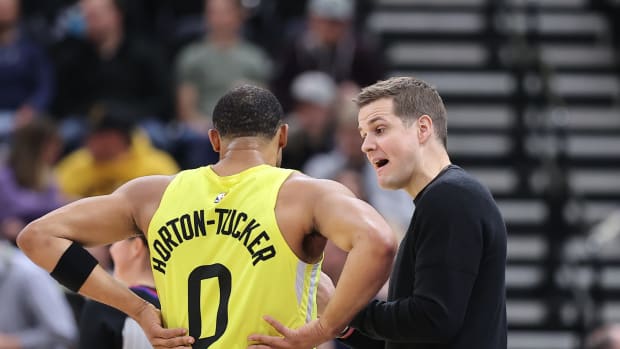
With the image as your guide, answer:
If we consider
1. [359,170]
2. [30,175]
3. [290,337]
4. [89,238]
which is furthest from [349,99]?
[290,337]

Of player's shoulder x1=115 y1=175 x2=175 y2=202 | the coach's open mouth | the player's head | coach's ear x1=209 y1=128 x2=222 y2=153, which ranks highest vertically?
the player's head

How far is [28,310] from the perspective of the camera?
7680mm

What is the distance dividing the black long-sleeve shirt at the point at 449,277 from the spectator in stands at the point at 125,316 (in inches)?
42.4

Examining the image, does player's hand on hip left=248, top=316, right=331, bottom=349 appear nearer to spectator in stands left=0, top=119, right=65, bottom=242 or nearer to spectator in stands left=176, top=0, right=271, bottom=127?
spectator in stands left=0, top=119, right=65, bottom=242

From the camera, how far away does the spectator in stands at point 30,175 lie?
28.8ft

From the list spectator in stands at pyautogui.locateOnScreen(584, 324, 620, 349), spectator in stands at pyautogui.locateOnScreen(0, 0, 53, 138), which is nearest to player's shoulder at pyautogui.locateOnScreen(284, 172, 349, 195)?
A: spectator in stands at pyautogui.locateOnScreen(584, 324, 620, 349)

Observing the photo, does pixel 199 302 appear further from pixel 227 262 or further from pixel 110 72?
pixel 110 72

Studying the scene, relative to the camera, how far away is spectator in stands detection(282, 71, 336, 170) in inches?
369

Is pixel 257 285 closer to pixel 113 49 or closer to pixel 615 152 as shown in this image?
pixel 113 49

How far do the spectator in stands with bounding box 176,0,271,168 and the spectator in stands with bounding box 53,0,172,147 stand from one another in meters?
0.22

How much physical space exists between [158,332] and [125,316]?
0.64 m

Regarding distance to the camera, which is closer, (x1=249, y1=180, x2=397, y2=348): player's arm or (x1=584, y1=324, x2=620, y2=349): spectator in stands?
(x1=249, y1=180, x2=397, y2=348): player's arm

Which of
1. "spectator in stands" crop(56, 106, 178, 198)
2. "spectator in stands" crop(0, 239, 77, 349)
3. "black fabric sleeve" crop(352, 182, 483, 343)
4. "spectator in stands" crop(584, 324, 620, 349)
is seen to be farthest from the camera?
"spectator in stands" crop(56, 106, 178, 198)

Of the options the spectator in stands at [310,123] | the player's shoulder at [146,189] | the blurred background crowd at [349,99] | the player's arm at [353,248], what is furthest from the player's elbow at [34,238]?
the spectator in stands at [310,123]
